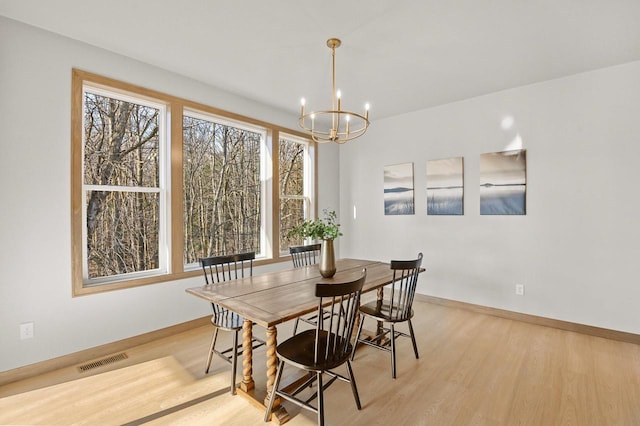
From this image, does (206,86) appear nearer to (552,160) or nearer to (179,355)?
(179,355)

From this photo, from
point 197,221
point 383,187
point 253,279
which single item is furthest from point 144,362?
point 383,187

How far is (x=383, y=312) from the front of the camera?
2.66m

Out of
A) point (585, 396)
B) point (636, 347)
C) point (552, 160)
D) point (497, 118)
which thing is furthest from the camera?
point (497, 118)

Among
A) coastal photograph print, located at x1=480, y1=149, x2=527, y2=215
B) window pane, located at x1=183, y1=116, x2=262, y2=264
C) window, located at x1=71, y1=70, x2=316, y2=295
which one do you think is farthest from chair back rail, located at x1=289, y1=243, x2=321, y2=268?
coastal photograph print, located at x1=480, y1=149, x2=527, y2=215

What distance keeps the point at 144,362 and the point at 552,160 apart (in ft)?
15.4

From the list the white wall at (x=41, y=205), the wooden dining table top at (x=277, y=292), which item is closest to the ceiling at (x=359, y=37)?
the white wall at (x=41, y=205)

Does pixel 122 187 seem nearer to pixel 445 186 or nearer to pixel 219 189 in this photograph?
pixel 219 189

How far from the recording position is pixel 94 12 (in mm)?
2309

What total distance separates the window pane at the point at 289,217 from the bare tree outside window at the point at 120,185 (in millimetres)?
1838

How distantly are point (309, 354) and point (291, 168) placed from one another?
3.45 m

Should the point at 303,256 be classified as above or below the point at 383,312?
above

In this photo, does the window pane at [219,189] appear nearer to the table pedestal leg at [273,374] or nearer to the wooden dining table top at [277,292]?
the wooden dining table top at [277,292]

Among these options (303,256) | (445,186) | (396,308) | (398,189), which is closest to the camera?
(396,308)

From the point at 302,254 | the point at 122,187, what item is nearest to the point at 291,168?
the point at 302,254
